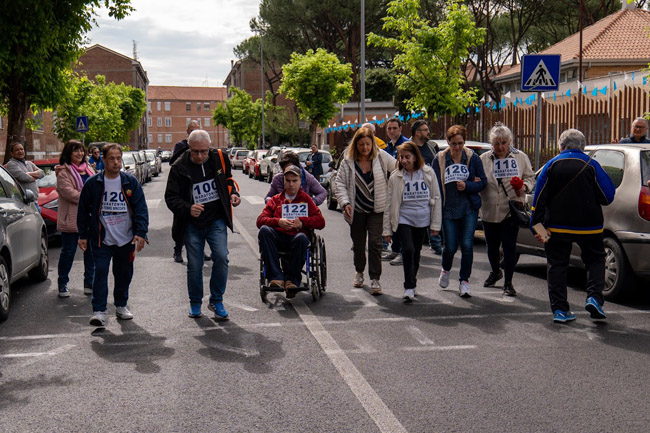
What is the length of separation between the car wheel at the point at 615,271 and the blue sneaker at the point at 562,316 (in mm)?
1027

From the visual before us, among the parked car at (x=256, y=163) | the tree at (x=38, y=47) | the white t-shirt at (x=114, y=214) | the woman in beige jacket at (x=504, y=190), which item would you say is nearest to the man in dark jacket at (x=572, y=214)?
the woman in beige jacket at (x=504, y=190)

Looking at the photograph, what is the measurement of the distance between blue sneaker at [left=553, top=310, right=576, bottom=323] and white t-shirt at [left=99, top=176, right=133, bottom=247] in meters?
3.95

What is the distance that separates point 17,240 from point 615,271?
625 centimetres

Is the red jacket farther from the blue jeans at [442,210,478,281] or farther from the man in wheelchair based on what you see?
the blue jeans at [442,210,478,281]

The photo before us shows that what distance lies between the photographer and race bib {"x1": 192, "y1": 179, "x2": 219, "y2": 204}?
23.1 feet

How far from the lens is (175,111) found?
483 ft

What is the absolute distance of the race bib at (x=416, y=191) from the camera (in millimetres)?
8047

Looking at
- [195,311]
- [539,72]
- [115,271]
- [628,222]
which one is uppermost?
[539,72]

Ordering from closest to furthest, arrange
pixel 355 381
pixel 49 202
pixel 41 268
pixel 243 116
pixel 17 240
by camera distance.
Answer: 1. pixel 355 381
2. pixel 17 240
3. pixel 41 268
4. pixel 49 202
5. pixel 243 116

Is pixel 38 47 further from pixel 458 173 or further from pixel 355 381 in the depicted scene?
pixel 355 381

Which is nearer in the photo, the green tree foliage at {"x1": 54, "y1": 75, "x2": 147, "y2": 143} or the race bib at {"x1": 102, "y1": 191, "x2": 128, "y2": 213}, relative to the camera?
the race bib at {"x1": 102, "y1": 191, "x2": 128, "y2": 213}

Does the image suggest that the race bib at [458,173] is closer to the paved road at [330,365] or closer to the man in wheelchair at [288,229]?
the paved road at [330,365]

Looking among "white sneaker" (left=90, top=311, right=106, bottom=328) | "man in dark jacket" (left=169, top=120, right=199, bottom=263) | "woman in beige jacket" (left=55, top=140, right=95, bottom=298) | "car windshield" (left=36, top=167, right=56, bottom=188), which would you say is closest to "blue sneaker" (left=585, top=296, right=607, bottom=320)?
"man in dark jacket" (left=169, top=120, right=199, bottom=263)

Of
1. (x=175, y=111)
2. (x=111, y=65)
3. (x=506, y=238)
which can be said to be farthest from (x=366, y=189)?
(x=175, y=111)
